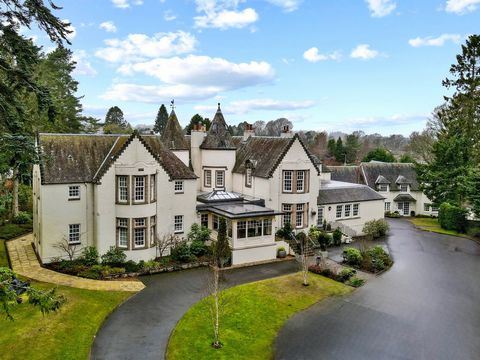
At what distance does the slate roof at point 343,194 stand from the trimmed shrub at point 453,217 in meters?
8.83

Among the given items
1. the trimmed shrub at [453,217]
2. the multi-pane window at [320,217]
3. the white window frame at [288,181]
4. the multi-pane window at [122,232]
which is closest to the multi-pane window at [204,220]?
the multi-pane window at [122,232]

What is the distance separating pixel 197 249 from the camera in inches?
1209

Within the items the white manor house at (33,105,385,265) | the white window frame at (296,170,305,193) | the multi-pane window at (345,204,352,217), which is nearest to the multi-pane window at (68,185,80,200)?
the white manor house at (33,105,385,265)

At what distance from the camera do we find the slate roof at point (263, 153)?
36.6 meters

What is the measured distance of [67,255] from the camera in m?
28.7

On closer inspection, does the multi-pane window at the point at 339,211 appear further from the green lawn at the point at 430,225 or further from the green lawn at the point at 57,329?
the green lawn at the point at 57,329

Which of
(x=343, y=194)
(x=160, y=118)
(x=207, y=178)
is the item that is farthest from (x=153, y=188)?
(x=160, y=118)

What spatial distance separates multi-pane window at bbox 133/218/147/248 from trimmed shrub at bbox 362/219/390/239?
2289 cm

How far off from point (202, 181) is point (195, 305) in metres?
20.2

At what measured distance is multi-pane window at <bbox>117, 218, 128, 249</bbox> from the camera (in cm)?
2888

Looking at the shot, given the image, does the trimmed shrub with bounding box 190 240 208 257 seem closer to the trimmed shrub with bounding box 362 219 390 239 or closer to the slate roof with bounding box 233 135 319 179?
the slate roof with bounding box 233 135 319 179

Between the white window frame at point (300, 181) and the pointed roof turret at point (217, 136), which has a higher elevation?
the pointed roof turret at point (217, 136)

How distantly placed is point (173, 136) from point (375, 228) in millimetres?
22350

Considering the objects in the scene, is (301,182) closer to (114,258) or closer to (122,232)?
(122,232)
